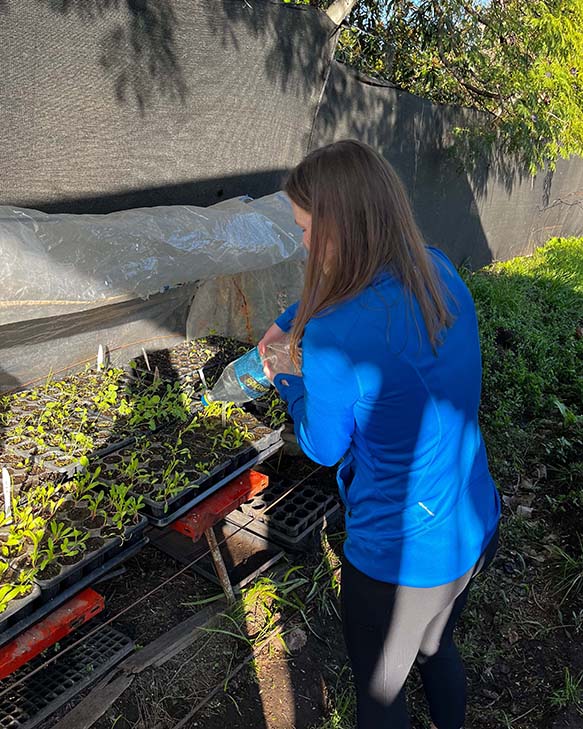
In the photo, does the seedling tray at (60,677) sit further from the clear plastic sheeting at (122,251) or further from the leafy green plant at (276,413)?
the clear plastic sheeting at (122,251)

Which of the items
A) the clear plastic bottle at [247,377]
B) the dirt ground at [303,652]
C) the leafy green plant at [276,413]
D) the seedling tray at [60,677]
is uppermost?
the clear plastic bottle at [247,377]

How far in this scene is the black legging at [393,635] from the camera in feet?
4.71

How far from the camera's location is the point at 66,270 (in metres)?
2.06

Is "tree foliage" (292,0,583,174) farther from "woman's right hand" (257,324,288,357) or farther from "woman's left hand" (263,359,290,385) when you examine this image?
"woman's left hand" (263,359,290,385)

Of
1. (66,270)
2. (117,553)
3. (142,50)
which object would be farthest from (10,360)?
(142,50)

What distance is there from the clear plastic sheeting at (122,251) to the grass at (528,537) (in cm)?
181

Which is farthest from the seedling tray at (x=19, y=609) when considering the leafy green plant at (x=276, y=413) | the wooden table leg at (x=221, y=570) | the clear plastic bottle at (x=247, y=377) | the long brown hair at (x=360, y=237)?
the leafy green plant at (x=276, y=413)

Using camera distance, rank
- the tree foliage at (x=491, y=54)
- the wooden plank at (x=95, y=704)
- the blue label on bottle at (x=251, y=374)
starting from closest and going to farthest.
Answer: the wooden plank at (x=95, y=704) → the blue label on bottle at (x=251, y=374) → the tree foliage at (x=491, y=54)

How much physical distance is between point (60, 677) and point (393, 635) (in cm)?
134

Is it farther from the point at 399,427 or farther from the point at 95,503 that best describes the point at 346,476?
the point at 95,503

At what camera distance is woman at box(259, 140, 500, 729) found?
4.11 feet

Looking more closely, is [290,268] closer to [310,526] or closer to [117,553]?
[310,526]

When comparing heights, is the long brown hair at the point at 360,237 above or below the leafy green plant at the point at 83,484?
above

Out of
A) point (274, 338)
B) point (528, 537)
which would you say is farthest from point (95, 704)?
point (528, 537)
